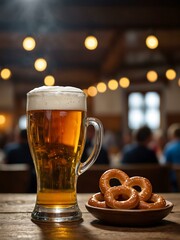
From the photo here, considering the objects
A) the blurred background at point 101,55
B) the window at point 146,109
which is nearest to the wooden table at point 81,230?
the blurred background at point 101,55

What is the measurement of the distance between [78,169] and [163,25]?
5486mm

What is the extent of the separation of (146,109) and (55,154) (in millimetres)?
12369

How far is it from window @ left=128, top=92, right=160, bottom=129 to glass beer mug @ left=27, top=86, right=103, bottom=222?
40.4 ft

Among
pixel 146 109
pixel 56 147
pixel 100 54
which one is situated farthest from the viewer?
pixel 146 109

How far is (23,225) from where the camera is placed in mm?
1076

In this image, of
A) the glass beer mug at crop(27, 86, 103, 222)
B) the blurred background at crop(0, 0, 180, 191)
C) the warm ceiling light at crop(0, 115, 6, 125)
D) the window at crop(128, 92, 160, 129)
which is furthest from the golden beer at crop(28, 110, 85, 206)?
the warm ceiling light at crop(0, 115, 6, 125)

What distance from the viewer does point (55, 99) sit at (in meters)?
1.19

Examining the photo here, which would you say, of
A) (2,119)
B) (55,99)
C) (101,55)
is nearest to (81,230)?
(55,99)

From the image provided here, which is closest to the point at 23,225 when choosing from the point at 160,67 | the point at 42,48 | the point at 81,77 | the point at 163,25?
the point at 163,25

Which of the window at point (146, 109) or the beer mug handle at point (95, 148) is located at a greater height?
the window at point (146, 109)

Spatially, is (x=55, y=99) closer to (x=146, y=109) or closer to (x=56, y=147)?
(x=56, y=147)

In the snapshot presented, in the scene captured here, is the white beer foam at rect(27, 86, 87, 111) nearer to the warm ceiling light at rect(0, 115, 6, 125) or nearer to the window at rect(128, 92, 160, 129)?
the window at rect(128, 92, 160, 129)

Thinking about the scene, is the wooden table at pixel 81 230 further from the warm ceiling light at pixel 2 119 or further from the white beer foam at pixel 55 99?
the warm ceiling light at pixel 2 119

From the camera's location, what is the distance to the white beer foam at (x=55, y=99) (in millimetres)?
1186
